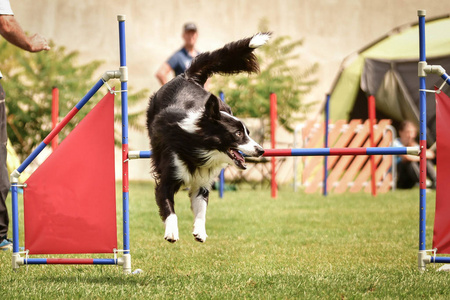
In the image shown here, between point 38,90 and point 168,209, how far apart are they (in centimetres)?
887

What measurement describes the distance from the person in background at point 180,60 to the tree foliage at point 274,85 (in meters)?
5.17

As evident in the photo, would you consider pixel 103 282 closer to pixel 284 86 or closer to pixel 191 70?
pixel 191 70

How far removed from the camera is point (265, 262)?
15.4 feet

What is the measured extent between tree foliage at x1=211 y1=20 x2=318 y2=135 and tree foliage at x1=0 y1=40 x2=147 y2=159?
1.91 meters

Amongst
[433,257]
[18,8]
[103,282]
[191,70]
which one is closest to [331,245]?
[433,257]

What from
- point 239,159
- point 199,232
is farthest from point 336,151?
point 199,232

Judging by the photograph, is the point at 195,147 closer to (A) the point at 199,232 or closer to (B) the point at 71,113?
(A) the point at 199,232

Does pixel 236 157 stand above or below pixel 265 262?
above

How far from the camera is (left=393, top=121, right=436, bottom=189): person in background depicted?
10.7m

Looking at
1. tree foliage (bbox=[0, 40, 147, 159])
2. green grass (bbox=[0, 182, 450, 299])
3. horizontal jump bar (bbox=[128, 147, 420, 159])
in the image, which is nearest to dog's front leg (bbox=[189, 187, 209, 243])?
green grass (bbox=[0, 182, 450, 299])

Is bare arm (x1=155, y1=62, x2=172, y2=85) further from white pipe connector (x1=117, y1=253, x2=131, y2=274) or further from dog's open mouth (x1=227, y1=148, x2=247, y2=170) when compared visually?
white pipe connector (x1=117, y1=253, x2=131, y2=274)

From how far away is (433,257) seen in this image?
13.7ft

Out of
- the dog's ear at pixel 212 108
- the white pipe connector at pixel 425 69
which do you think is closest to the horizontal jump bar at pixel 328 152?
the dog's ear at pixel 212 108

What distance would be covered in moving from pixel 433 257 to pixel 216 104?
5.66 ft
